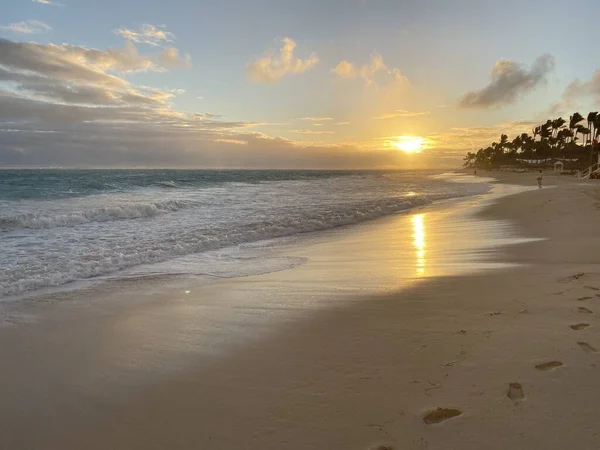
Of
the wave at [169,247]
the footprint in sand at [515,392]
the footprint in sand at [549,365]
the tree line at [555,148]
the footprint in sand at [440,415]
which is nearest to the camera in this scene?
the footprint in sand at [440,415]

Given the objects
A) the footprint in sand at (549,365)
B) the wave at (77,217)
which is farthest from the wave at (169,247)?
the footprint in sand at (549,365)

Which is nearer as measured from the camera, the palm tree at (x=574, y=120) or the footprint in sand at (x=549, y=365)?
the footprint in sand at (x=549, y=365)

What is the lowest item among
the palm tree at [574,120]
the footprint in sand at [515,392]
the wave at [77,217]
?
the footprint in sand at [515,392]

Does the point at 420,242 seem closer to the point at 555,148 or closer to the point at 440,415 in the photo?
the point at 440,415

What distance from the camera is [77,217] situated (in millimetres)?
17531

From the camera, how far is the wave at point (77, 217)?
15963 millimetres

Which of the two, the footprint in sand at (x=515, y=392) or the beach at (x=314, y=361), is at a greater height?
the footprint in sand at (x=515, y=392)

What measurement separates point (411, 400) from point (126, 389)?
2.41 m

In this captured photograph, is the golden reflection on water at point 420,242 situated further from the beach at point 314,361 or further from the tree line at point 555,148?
the tree line at point 555,148

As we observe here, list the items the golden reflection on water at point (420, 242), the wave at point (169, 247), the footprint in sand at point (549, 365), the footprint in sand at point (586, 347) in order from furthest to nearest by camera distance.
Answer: the golden reflection on water at point (420, 242) → the wave at point (169, 247) → the footprint in sand at point (586, 347) → the footprint in sand at point (549, 365)

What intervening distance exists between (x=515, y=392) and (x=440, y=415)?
64cm

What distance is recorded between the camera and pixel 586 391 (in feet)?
9.32

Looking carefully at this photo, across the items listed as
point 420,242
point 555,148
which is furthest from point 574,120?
point 420,242

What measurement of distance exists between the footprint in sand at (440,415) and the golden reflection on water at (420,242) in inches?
175
